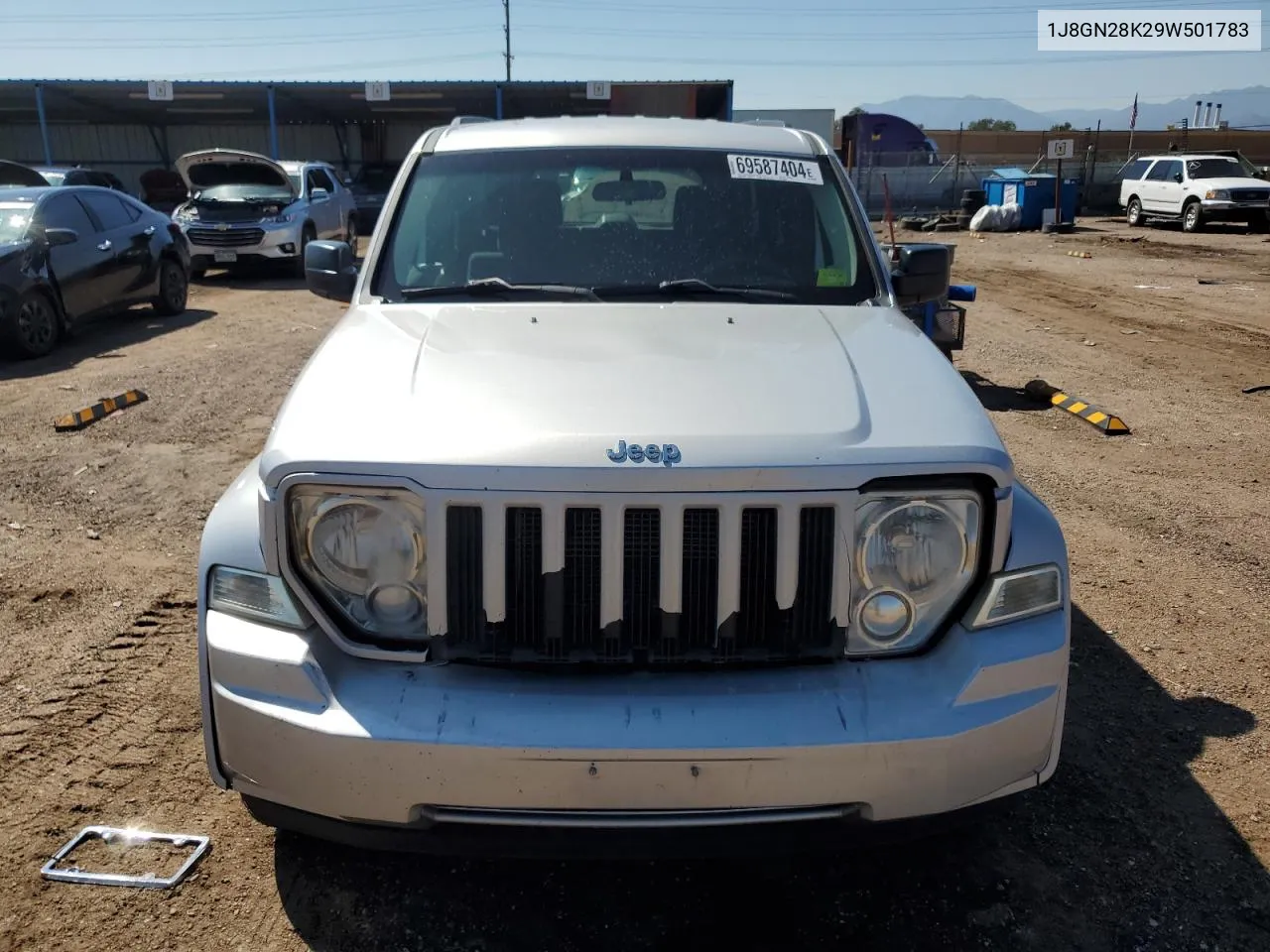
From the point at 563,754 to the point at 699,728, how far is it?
0.94ft

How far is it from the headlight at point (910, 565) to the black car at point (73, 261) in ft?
32.2

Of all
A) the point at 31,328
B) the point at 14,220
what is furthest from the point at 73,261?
the point at 31,328

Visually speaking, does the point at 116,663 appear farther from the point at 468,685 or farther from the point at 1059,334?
the point at 1059,334

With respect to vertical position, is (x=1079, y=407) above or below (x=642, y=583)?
below

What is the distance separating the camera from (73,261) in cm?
1098

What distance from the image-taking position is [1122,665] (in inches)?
162

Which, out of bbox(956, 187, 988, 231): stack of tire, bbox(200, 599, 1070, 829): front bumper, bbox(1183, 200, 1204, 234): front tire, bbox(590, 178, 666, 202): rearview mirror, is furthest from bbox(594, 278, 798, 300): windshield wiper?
bbox(956, 187, 988, 231): stack of tire

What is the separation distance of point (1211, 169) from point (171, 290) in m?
23.9

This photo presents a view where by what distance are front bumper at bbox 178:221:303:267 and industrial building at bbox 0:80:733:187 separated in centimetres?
1218

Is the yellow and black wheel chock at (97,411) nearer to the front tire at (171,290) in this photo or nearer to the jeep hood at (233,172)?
the front tire at (171,290)

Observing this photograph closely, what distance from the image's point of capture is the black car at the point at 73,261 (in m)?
10.1

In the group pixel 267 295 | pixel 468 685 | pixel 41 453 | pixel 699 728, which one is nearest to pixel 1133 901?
pixel 699 728

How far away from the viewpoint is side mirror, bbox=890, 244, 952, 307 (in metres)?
3.97

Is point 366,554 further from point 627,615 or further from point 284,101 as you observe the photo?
point 284,101
